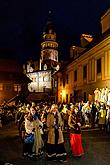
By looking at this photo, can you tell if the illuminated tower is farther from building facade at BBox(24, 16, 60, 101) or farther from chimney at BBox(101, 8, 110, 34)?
chimney at BBox(101, 8, 110, 34)

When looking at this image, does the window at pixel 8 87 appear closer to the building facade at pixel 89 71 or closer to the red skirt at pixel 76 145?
the building facade at pixel 89 71

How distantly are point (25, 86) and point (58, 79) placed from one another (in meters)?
12.6

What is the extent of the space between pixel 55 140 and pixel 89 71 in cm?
1900

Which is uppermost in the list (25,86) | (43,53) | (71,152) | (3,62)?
(43,53)

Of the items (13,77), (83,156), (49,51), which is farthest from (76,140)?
(49,51)

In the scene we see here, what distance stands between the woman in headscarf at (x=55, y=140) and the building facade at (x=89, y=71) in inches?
537

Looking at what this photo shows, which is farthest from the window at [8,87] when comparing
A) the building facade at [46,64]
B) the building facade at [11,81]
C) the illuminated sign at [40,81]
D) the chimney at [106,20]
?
the illuminated sign at [40,81]

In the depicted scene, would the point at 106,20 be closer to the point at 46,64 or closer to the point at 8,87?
the point at 8,87

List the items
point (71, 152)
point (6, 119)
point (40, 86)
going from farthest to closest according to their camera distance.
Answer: point (40, 86)
point (6, 119)
point (71, 152)

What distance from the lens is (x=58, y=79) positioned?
4522cm

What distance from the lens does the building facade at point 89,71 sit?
2433cm

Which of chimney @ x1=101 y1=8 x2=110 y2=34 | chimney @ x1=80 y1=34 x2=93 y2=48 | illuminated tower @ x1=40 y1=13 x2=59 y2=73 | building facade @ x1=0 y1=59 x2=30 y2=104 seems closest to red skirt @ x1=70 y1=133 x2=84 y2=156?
chimney @ x1=101 y1=8 x2=110 y2=34

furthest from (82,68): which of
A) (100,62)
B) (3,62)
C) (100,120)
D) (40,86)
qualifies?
(40,86)

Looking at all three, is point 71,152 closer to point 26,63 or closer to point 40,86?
point 40,86
